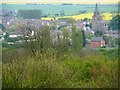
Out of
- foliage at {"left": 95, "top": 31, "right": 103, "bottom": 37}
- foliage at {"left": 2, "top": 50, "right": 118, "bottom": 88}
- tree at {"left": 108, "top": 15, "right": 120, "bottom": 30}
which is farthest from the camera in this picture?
foliage at {"left": 95, "top": 31, "right": 103, "bottom": 37}

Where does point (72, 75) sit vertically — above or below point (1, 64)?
below

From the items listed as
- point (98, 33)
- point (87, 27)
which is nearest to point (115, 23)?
point (98, 33)

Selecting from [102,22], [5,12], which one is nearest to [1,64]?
[5,12]

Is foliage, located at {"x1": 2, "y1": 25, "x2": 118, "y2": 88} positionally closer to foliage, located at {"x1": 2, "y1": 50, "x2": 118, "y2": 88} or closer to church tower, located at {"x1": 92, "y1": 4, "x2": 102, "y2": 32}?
foliage, located at {"x1": 2, "y1": 50, "x2": 118, "y2": 88}

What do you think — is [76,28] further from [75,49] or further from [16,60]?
[16,60]

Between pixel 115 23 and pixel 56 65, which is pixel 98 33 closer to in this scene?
pixel 115 23

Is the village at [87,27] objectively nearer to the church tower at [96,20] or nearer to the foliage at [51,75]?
the church tower at [96,20]

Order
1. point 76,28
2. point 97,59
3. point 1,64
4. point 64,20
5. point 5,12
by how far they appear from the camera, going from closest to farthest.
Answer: point 5,12
point 1,64
point 64,20
point 76,28
point 97,59

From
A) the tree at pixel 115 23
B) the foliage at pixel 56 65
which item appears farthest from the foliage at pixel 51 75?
the tree at pixel 115 23

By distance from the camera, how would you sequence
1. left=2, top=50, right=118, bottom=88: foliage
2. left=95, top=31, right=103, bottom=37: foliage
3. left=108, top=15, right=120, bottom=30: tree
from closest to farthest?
left=2, top=50, right=118, bottom=88: foliage → left=108, top=15, right=120, bottom=30: tree → left=95, top=31, right=103, bottom=37: foliage

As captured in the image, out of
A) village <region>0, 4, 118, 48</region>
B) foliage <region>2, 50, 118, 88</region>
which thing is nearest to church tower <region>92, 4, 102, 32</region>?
village <region>0, 4, 118, 48</region>

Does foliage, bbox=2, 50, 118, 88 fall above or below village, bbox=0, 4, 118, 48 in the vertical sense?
below
